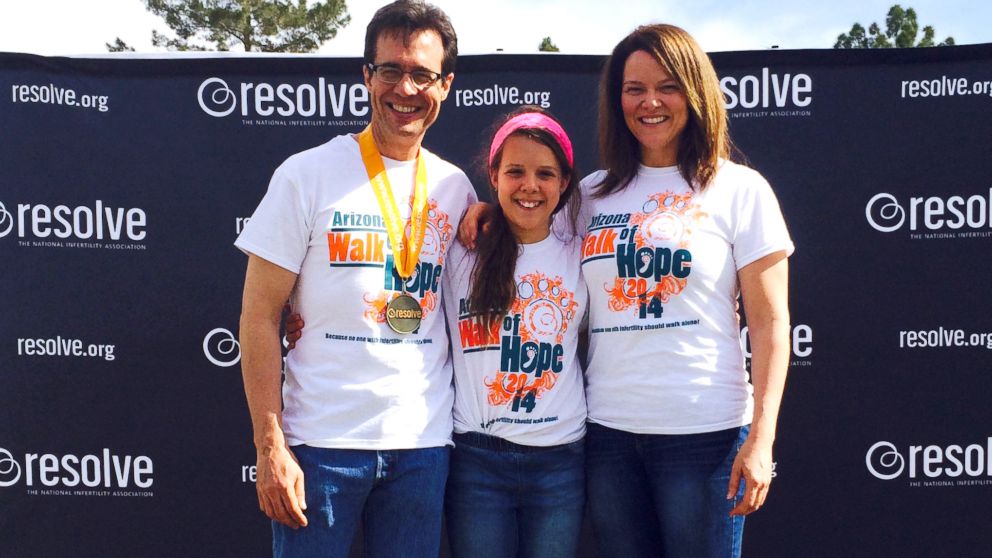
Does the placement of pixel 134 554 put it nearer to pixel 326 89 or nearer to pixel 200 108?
pixel 200 108

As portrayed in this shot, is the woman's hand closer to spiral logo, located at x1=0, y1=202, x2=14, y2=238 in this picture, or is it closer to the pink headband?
the pink headband

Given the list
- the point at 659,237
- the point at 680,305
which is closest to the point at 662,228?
the point at 659,237

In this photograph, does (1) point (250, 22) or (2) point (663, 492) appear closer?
(2) point (663, 492)

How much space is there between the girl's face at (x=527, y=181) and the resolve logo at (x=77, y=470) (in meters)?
2.09

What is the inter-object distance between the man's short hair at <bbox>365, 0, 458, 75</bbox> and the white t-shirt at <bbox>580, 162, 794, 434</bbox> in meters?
0.59

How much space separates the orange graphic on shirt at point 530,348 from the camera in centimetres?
162

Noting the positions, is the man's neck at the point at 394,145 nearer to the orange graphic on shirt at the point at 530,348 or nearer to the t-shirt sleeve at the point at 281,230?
the t-shirt sleeve at the point at 281,230

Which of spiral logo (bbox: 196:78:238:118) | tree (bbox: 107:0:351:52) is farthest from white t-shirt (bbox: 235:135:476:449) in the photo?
tree (bbox: 107:0:351:52)

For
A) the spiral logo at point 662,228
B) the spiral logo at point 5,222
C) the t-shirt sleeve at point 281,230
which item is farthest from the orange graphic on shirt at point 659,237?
the spiral logo at point 5,222

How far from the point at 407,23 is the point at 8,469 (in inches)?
101

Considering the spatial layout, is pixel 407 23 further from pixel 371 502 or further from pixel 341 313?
pixel 371 502

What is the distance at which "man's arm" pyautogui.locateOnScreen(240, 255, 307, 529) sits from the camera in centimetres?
149

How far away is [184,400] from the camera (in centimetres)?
292

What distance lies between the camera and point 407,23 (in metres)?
1.57
